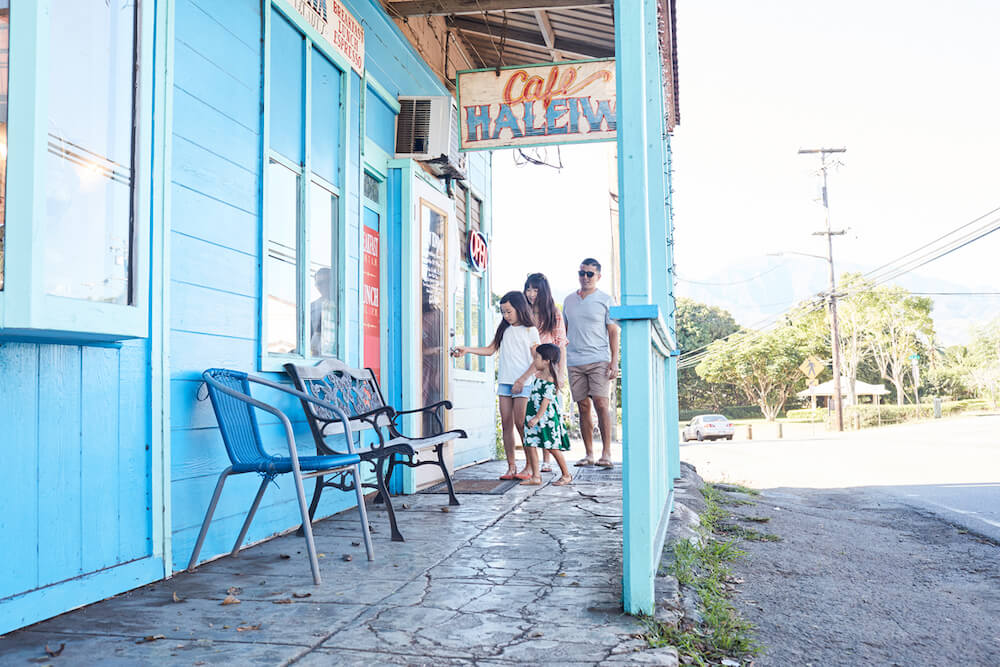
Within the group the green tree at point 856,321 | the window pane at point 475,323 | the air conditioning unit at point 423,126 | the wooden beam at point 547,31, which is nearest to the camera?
the air conditioning unit at point 423,126

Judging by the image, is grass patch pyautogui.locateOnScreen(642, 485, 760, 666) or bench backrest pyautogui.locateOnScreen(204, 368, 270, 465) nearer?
grass patch pyautogui.locateOnScreen(642, 485, 760, 666)

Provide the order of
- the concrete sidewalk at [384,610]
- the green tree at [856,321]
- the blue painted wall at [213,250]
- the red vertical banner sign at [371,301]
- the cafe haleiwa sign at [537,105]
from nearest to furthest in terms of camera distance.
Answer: the concrete sidewalk at [384,610]
the blue painted wall at [213,250]
the red vertical banner sign at [371,301]
the cafe haleiwa sign at [537,105]
the green tree at [856,321]

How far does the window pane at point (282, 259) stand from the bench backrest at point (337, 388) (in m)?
0.22

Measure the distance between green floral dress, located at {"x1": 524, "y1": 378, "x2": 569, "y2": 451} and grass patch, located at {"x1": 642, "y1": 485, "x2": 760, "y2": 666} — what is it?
73.9 inches

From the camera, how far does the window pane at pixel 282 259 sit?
4.47m

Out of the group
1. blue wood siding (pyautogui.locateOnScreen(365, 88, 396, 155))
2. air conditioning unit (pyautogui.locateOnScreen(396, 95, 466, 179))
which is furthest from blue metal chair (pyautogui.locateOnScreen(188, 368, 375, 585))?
air conditioning unit (pyautogui.locateOnScreen(396, 95, 466, 179))

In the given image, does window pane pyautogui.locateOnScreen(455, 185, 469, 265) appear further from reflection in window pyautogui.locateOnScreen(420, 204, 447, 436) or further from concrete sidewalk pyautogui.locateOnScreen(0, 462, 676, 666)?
concrete sidewalk pyautogui.locateOnScreen(0, 462, 676, 666)

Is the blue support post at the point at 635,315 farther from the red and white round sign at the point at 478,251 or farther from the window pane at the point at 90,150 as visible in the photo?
the red and white round sign at the point at 478,251

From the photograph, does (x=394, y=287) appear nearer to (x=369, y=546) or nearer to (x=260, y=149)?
(x=260, y=149)

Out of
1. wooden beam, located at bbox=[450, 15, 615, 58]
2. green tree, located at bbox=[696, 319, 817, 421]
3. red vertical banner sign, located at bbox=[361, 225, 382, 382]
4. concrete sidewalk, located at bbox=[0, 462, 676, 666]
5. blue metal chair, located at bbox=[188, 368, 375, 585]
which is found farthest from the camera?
green tree, located at bbox=[696, 319, 817, 421]

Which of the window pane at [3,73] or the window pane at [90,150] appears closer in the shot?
the window pane at [3,73]

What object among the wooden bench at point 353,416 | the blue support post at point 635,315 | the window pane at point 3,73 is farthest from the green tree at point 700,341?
the window pane at point 3,73

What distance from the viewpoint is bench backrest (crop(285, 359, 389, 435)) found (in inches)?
174

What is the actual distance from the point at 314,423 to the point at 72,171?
1931mm
